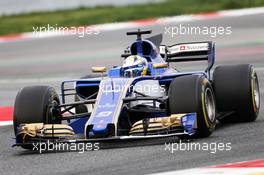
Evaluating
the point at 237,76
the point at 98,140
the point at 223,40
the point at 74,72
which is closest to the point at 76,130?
the point at 98,140

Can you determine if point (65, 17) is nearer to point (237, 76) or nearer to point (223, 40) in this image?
point (223, 40)

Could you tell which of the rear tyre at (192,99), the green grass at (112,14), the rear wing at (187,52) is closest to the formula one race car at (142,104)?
the rear tyre at (192,99)

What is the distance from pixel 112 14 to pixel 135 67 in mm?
11346

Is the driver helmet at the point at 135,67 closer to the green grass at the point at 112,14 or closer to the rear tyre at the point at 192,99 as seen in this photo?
the rear tyre at the point at 192,99

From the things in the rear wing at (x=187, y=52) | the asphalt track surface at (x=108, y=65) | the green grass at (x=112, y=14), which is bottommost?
the asphalt track surface at (x=108, y=65)

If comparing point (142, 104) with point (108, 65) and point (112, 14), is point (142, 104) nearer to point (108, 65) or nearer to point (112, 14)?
point (108, 65)

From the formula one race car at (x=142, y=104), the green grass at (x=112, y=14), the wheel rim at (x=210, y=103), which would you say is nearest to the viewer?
the formula one race car at (x=142, y=104)

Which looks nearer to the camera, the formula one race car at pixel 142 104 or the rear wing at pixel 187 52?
the formula one race car at pixel 142 104

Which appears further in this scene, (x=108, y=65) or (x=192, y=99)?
(x=108, y=65)

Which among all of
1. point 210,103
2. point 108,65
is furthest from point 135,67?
point 108,65

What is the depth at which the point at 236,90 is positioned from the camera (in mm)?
10922

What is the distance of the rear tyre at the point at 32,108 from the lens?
33.7 feet

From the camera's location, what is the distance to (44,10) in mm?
23453

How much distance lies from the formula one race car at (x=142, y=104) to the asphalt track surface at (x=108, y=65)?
0.19m
